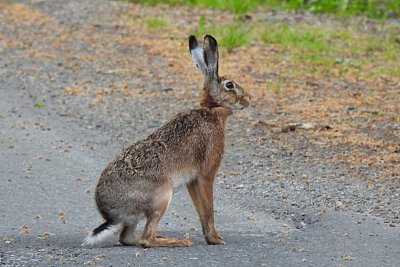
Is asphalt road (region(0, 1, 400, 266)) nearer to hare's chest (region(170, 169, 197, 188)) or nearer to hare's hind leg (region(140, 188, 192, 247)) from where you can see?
hare's hind leg (region(140, 188, 192, 247))

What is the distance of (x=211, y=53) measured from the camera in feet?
24.9

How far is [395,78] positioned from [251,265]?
7.35m

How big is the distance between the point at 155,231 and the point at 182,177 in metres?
0.49

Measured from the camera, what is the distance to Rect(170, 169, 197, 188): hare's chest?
718 centimetres

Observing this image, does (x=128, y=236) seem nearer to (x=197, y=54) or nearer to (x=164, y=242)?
(x=164, y=242)

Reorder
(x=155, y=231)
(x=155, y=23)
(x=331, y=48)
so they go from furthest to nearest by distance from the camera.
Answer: (x=155, y=23), (x=331, y=48), (x=155, y=231)

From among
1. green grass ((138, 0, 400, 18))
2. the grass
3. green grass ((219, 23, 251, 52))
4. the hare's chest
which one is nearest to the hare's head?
the hare's chest

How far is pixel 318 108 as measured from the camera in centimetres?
1167

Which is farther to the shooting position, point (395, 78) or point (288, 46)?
point (288, 46)

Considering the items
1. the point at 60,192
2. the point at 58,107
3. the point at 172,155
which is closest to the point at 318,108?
the point at 58,107

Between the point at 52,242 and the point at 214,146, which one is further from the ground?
the point at 214,146

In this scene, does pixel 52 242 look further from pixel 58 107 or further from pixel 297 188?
pixel 58 107

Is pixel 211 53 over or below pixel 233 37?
over

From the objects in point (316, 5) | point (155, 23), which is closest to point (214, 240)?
point (155, 23)
